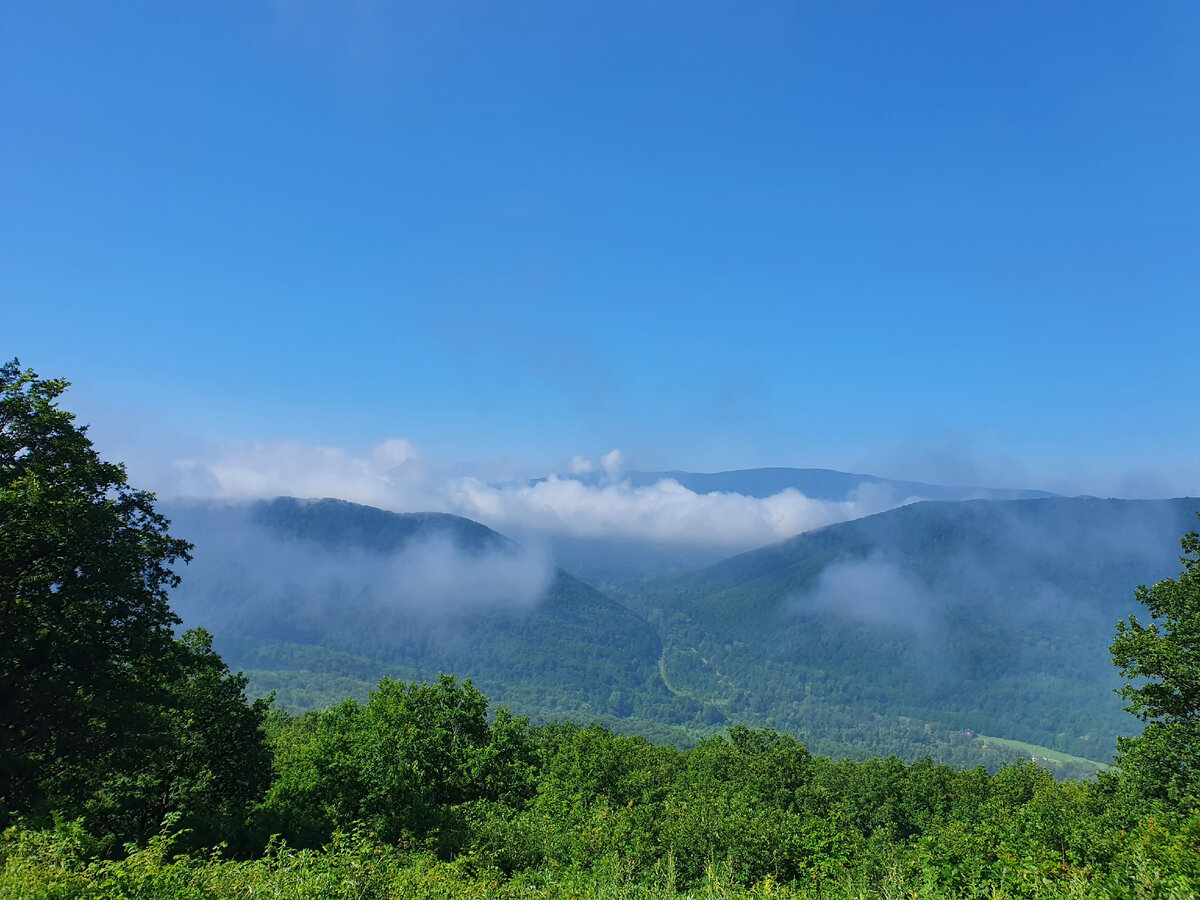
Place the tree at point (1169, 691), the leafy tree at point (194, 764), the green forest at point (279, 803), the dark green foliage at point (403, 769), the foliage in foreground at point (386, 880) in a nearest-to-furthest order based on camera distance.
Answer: the foliage in foreground at point (386, 880) < the green forest at point (279, 803) < the leafy tree at point (194, 764) < the tree at point (1169, 691) < the dark green foliage at point (403, 769)

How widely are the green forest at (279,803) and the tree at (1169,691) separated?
0.30ft

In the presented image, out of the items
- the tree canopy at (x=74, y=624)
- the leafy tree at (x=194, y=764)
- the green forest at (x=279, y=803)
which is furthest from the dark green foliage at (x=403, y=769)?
the tree canopy at (x=74, y=624)

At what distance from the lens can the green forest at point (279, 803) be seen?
14.9 metres

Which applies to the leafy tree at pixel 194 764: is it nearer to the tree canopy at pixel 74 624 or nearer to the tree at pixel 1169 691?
the tree canopy at pixel 74 624

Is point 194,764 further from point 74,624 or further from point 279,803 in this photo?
point 74,624

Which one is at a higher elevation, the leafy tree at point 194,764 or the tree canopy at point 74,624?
the tree canopy at point 74,624

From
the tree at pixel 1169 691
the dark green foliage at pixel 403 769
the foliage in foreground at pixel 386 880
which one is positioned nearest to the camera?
the foliage in foreground at pixel 386 880

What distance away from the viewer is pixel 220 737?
105ft

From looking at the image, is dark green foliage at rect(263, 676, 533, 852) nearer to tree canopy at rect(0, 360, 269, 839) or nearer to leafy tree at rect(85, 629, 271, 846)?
leafy tree at rect(85, 629, 271, 846)

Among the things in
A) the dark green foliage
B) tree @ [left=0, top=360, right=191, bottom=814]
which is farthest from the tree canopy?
the dark green foliage

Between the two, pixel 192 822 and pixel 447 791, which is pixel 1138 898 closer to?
pixel 192 822

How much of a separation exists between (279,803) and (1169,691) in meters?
46.5

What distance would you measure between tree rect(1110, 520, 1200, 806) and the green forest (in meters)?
0.09

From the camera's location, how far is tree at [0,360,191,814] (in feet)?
67.5
